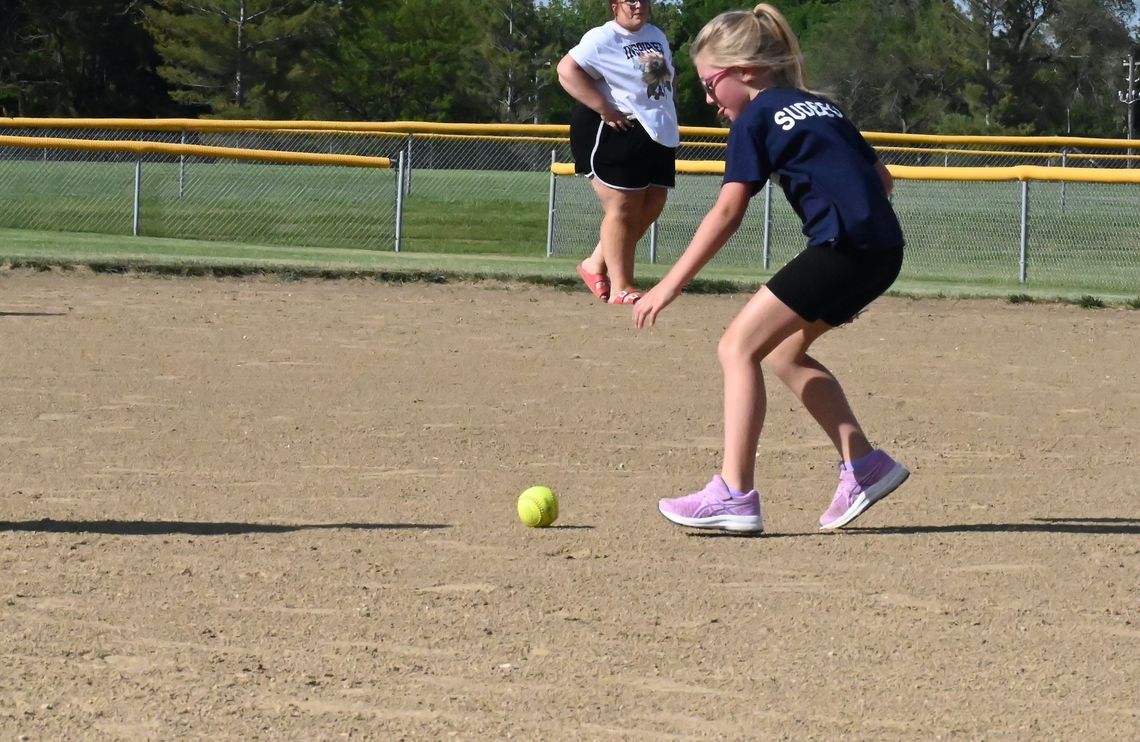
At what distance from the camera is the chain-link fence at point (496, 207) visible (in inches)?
785

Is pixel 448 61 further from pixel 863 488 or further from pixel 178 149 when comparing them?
pixel 863 488

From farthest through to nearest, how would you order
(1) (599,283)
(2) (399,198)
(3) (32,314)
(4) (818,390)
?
(2) (399,198) → (3) (32,314) → (1) (599,283) → (4) (818,390)

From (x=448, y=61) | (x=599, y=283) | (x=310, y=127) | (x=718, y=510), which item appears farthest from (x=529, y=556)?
(x=448, y=61)

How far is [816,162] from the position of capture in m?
5.23

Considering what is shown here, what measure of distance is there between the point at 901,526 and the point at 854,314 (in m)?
0.80

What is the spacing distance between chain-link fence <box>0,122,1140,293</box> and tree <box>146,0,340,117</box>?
25454 millimetres

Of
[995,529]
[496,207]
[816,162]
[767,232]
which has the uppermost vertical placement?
[816,162]

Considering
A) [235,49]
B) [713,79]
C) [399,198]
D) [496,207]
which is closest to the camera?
[713,79]

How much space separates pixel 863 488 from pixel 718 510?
505 millimetres

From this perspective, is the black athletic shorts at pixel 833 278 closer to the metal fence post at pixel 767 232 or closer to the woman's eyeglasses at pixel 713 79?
the woman's eyeglasses at pixel 713 79

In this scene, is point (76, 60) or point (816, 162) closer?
point (816, 162)

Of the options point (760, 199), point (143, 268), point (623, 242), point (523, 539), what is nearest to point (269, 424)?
point (623, 242)

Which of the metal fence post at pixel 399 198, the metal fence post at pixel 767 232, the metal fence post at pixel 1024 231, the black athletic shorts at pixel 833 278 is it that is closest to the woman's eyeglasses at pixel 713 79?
the black athletic shorts at pixel 833 278

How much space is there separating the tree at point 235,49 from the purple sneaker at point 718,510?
4843 centimetres
